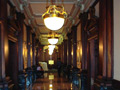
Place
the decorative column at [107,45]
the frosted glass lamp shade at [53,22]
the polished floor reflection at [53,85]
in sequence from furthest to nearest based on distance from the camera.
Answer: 1. the polished floor reflection at [53,85]
2. the decorative column at [107,45]
3. the frosted glass lamp shade at [53,22]

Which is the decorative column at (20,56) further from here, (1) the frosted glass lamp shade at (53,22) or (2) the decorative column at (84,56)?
(1) the frosted glass lamp shade at (53,22)

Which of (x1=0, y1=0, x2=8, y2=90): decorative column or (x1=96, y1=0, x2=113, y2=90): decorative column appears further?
(x1=0, y1=0, x2=8, y2=90): decorative column

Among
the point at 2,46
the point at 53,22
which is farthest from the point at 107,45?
the point at 2,46

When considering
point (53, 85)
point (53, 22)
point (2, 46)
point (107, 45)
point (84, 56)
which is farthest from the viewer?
point (53, 85)

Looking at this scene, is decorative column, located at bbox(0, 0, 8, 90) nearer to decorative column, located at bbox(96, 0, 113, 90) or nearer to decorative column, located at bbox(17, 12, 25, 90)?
decorative column, located at bbox(96, 0, 113, 90)

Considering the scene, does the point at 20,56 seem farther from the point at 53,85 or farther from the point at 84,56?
the point at 53,85

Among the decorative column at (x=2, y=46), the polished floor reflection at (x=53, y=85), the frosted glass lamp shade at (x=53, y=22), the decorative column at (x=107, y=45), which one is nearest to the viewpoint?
the frosted glass lamp shade at (x=53, y=22)

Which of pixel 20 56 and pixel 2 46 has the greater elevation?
pixel 2 46

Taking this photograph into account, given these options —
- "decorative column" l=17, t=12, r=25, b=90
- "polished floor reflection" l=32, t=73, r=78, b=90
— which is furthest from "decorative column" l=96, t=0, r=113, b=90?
"polished floor reflection" l=32, t=73, r=78, b=90

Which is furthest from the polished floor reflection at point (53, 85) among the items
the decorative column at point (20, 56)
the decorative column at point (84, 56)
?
the decorative column at point (20, 56)

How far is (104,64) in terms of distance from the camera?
4.70 meters

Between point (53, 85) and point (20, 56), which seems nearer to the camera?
point (20, 56)

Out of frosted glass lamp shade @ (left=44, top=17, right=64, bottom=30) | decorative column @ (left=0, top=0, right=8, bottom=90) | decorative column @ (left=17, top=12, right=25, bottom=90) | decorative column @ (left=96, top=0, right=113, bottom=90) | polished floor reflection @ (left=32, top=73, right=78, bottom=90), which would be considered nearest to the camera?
frosted glass lamp shade @ (left=44, top=17, right=64, bottom=30)

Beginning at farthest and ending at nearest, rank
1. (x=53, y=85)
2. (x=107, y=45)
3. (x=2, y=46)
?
(x=53, y=85) → (x=2, y=46) → (x=107, y=45)
